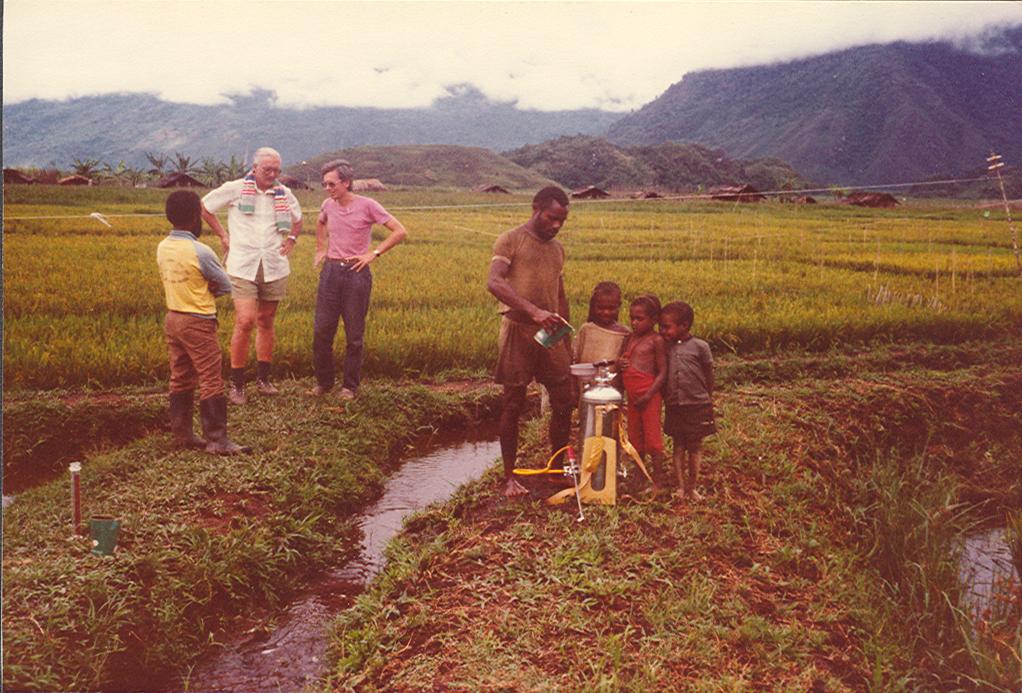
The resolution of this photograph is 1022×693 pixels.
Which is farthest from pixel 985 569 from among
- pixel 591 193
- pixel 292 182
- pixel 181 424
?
pixel 591 193

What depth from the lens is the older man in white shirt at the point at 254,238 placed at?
507 centimetres

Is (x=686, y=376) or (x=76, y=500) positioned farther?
(x=686, y=376)

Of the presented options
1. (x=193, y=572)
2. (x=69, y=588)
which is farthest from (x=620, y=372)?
(x=69, y=588)

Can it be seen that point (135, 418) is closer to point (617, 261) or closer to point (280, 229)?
point (280, 229)

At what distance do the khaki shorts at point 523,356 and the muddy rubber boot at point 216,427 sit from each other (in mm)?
1704

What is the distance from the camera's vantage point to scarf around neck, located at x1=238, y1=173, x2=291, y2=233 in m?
5.10

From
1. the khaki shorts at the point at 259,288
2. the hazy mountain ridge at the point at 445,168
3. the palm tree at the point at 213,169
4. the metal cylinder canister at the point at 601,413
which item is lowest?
the metal cylinder canister at the point at 601,413

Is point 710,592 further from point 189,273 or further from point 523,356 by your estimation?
point 189,273

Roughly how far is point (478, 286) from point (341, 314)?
2.45 meters

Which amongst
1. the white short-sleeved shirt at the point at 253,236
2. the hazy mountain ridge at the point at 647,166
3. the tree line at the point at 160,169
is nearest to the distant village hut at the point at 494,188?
the hazy mountain ridge at the point at 647,166

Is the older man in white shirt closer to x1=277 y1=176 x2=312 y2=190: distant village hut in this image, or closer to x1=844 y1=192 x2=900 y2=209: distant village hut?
x1=277 y1=176 x2=312 y2=190: distant village hut

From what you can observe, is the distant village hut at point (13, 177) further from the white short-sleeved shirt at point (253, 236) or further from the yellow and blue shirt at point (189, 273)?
the yellow and blue shirt at point (189, 273)

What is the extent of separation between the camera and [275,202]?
5.21 metres

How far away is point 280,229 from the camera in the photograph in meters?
5.30
